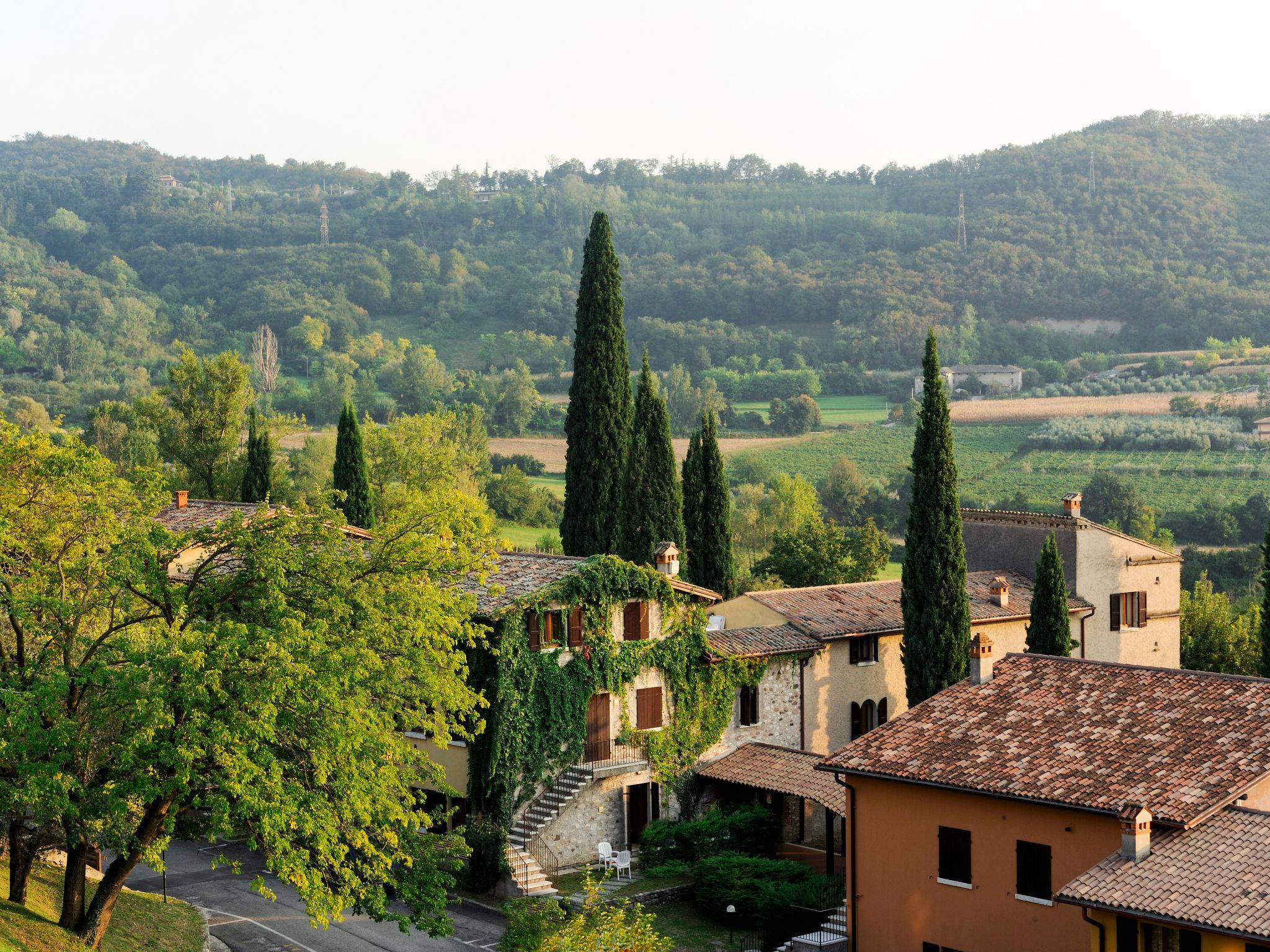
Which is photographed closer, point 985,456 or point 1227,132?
point 985,456

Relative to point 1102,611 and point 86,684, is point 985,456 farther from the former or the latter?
point 86,684

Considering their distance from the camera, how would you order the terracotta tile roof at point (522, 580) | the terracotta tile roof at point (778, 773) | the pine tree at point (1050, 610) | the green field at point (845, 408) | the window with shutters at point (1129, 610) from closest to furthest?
1. the terracotta tile roof at point (778, 773)
2. the terracotta tile roof at point (522, 580)
3. the pine tree at point (1050, 610)
4. the window with shutters at point (1129, 610)
5. the green field at point (845, 408)

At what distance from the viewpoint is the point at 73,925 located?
79.2 ft

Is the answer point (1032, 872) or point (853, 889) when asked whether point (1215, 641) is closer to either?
point (853, 889)

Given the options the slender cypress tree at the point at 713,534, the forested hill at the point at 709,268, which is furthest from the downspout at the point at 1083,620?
the forested hill at the point at 709,268

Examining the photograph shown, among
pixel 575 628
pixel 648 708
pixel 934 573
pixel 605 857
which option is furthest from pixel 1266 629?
pixel 605 857

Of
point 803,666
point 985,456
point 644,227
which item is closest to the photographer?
point 803,666

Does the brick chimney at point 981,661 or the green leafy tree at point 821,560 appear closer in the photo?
the brick chimney at point 981,661

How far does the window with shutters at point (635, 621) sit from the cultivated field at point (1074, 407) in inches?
3512

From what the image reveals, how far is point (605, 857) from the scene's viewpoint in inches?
1286

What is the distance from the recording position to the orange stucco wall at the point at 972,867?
2266 centimetres

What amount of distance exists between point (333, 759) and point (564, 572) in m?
11.0

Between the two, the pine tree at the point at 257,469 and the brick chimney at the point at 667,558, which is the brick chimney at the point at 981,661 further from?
the pine tree at the point at 257,469

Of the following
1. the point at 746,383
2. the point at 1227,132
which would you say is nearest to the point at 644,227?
the point at 746,383
